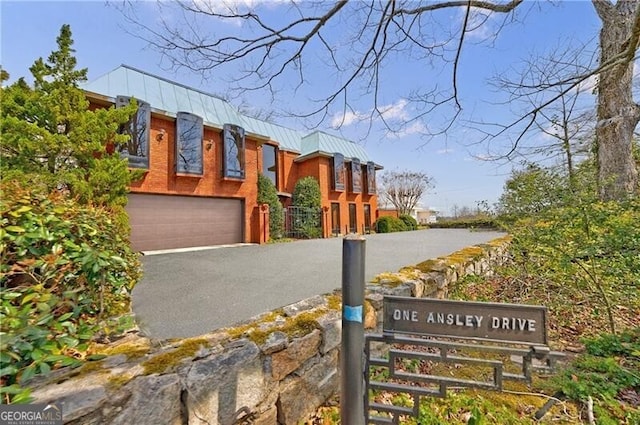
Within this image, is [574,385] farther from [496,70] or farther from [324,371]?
[496,70]

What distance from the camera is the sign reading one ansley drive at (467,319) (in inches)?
58.3

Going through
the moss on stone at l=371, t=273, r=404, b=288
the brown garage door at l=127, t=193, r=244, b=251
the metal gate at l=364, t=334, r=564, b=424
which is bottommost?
the metal gate at l=364, t=334, r=564, b=424

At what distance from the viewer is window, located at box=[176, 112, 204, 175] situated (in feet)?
33.5

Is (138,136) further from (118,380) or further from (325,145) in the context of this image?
(325,145)

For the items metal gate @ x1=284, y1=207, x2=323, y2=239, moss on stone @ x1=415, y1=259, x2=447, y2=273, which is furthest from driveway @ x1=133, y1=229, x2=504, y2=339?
metal gate @ x1=284, y1=207, x2=323, y2=239

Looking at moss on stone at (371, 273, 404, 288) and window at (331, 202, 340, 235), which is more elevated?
window at (331, 202, 340, 235)

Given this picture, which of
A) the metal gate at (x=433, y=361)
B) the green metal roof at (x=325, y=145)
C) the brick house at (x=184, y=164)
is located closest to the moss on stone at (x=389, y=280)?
the metal gate at (x=433, y=361)

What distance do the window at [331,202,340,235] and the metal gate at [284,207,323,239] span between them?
2.08 meters

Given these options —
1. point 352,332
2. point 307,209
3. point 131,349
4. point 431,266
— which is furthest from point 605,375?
point 307,209

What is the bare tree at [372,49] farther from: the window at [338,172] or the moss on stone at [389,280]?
the window at [338,172]

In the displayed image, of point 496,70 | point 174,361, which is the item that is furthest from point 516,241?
point 174,361

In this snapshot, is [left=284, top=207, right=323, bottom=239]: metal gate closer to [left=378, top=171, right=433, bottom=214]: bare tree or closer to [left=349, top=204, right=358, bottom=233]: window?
[left=349, top=204, right=358, bottom=233]: window

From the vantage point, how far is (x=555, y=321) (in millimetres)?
3807

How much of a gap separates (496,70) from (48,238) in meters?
6.37
